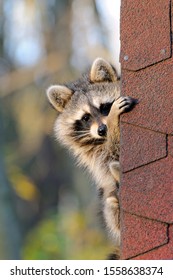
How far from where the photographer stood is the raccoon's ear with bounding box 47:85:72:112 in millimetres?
7004

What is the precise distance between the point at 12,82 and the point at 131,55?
24.7 feet

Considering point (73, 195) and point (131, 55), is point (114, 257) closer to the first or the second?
point (131, 55)

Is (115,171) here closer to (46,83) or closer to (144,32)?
(144,32)

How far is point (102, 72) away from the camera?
6723 millimetres

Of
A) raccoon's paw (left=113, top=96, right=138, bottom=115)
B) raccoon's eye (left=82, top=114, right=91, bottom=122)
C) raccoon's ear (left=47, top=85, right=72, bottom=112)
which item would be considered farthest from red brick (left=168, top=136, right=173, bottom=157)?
raccoon's ear (left=47, top=85, right=72, bottom=112)

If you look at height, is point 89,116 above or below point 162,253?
below

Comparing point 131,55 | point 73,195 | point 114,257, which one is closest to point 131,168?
point 131,55

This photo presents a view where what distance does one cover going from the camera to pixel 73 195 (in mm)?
14734

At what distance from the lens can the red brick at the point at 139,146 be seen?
4930 mm

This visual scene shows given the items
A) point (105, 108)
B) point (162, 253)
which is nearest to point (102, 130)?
point (105, 108)

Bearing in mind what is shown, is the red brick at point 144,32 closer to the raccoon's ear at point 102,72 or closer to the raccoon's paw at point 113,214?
the raccoon's paw at point 113,214

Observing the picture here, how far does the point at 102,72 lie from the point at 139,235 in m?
2.03

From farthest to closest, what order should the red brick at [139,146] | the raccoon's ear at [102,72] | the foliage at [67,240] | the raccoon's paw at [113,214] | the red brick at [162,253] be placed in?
the foliage at [67,240], the raccoon's ear at [102,72], the raccoon's paw at [113,214], the red brick at [139,146], the red brick at [162,253]

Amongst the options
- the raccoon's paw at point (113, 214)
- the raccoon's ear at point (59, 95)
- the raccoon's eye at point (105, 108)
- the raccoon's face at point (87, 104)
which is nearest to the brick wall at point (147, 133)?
the raccoon's paw at point (113, 214)
